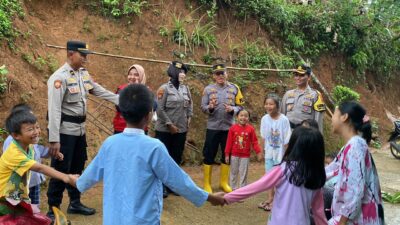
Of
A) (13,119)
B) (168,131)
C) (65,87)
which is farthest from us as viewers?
(168,131)

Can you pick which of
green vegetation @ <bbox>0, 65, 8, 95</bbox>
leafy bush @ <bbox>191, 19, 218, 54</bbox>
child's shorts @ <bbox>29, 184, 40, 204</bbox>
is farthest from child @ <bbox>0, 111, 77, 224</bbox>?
leafy bush @ <bbox>191, 19, 218, 54</bbox>

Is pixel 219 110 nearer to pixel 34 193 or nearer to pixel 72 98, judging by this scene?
pixel 72 98

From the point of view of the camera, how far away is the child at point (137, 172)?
255cm

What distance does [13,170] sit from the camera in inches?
134

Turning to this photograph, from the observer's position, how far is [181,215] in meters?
5.34

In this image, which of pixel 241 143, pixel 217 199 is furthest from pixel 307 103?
pixel 217 199

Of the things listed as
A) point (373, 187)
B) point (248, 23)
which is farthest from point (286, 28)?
point (373, 187)

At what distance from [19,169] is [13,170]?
6 centimetres

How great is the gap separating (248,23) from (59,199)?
7.83 meters

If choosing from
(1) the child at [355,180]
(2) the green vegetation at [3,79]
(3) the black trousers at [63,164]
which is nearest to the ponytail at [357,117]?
(1) the child at [355,180]

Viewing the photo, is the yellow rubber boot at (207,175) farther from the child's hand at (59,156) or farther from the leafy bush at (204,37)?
the leafy bush at (204,37)

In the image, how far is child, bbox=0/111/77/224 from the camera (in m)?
3.35

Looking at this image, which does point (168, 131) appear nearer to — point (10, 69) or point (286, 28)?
point (10, 69)

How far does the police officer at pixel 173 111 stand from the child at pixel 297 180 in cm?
292
